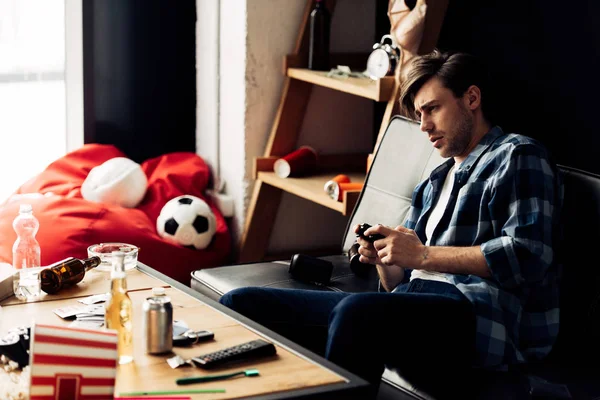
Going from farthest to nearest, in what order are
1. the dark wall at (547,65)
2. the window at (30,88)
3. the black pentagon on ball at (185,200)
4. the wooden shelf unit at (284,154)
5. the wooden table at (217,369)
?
the window at (30,88) < the black pentagon on ball at (185,200) < the wooden shelf unit at (284,154) < the dark wall at (547,65) < the wooden table at (217,369)

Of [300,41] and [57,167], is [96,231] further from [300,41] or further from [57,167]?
[300,41]

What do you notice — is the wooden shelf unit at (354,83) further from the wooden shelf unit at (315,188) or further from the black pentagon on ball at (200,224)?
the black pentagon on ball at (200,224)

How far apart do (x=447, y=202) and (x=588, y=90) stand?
0.71 metres

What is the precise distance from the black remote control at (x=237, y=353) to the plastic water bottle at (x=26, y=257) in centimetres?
61

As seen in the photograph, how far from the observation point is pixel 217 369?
1.79 metres

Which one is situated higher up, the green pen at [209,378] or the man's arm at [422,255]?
the man's arm at [422,255]

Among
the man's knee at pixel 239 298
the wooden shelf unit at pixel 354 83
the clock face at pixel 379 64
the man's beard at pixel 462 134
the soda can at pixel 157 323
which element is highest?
the clock face at pixel 379 64

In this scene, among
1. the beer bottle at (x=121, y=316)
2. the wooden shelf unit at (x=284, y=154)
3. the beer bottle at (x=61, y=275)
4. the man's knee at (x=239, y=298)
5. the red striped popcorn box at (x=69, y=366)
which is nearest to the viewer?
the red striped popcorn box at (x=69, y=366)

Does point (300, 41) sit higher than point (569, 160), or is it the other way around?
point (300, 41)

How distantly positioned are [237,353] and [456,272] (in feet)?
2.29

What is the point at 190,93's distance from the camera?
14.2 feet

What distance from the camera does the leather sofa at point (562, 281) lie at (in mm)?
2080

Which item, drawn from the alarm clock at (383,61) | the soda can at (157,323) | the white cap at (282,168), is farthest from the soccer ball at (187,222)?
the soda can at (157,323)

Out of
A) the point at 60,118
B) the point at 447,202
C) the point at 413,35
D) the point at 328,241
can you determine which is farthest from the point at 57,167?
the point at 447,202
